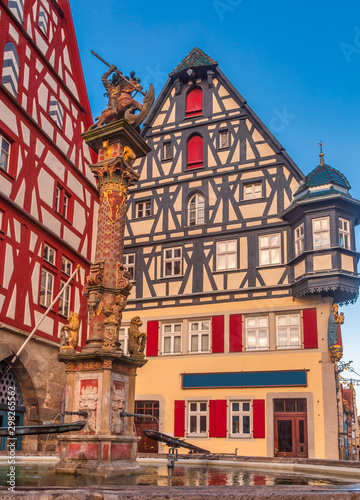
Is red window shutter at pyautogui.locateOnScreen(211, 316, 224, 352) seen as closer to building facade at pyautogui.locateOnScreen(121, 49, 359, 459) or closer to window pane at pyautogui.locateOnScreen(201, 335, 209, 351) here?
building facade at pyautogui.locateOnScreen(121, 49, 359, 459)

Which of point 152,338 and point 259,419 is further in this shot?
point 152,338

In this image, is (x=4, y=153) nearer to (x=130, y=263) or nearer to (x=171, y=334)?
(x=130, y=263)

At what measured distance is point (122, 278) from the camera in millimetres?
9828

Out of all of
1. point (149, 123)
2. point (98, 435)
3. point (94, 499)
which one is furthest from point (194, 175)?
point (94, 499)

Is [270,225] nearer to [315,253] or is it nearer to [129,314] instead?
[315,253]

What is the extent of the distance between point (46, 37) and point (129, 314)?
11.4m

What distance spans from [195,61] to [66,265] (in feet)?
38.1

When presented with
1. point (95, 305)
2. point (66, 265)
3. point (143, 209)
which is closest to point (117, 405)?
point (95, 305)

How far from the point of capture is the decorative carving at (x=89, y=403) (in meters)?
8.84

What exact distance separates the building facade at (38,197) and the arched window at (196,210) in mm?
4579

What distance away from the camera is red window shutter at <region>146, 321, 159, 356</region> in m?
22.9

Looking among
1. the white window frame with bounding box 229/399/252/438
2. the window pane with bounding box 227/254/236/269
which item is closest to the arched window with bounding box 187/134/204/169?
the window pane with bounding box 227/254/236/269

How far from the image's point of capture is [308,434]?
19375 mm

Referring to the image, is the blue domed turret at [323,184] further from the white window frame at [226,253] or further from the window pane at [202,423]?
the window pane at [202,423]
